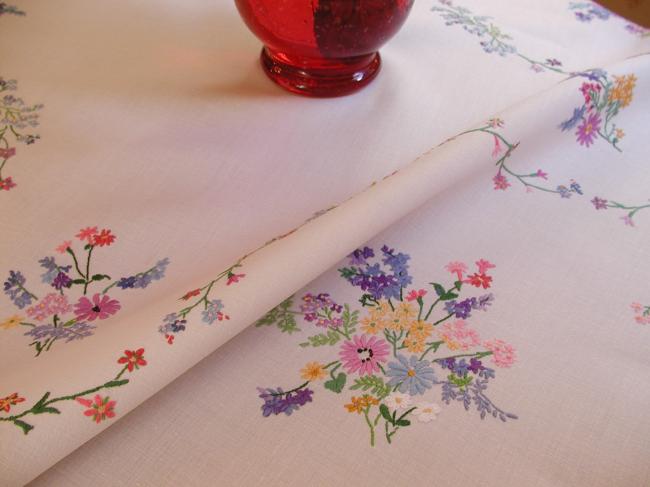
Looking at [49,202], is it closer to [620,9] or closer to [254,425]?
[254,425]

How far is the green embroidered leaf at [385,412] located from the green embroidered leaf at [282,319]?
0.33 feet

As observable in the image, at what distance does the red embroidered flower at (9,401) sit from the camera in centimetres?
A: 45

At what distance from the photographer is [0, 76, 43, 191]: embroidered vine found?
2.18 ft

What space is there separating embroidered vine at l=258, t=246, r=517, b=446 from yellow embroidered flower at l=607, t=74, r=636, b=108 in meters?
0.31

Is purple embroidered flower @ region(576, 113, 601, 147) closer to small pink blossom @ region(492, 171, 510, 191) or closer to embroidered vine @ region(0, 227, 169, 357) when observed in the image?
small pink blossom @ region(492, 171, 510, 191)

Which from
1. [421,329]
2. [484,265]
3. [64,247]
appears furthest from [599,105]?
[64,247]

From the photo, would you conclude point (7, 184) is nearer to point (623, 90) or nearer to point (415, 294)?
point (415, 294)

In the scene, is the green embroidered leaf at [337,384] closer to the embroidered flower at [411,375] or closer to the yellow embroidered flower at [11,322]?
the embroidered flower at [411,375]

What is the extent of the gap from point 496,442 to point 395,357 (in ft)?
0.33

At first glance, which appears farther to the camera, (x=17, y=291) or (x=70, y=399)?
(x=17, y=291)

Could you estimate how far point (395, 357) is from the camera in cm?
53

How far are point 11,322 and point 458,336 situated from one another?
37cm

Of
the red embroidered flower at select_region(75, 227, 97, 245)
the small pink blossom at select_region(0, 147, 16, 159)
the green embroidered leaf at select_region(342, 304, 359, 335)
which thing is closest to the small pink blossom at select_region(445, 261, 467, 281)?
the green embroidered leaf at select_region(342, 304, 359, 335)

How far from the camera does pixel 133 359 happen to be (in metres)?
0.47
